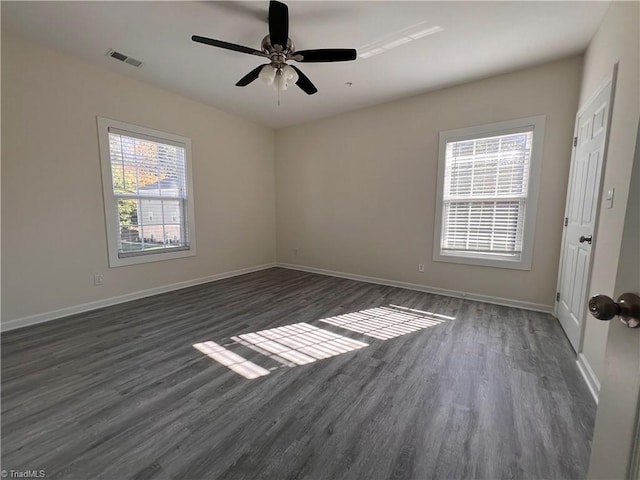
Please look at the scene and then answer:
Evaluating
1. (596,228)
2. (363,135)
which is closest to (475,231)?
(596,228)

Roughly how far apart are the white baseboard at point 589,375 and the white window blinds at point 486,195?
4.97 feet

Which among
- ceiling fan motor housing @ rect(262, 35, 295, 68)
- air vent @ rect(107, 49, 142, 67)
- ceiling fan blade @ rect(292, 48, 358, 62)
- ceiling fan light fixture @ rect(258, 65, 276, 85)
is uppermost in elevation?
air vent @ rect(107, 49, 142, 67)

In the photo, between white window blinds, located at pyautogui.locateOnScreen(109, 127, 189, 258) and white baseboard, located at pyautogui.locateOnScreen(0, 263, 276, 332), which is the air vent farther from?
white baseboard, located at pyautogui.locateOnScreen(0, 263, 276, 332)

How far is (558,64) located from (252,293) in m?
4.57

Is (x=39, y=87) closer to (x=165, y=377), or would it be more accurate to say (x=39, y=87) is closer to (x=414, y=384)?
(x=165, y=377)

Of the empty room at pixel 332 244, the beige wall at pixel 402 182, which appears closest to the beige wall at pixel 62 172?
the empty room at pixel 332 244

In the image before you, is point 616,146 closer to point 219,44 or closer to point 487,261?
point 487,261

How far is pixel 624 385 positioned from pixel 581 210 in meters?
2.54

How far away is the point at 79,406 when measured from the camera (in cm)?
163

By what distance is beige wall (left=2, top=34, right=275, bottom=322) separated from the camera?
2.58 metres

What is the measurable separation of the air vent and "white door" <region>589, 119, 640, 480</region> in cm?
402

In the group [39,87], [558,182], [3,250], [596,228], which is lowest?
[3,250]

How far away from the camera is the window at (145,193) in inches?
129

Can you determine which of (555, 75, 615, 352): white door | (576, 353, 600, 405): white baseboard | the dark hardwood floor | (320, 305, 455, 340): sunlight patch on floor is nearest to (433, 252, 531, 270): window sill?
(555, 75, 615, 352): white door
